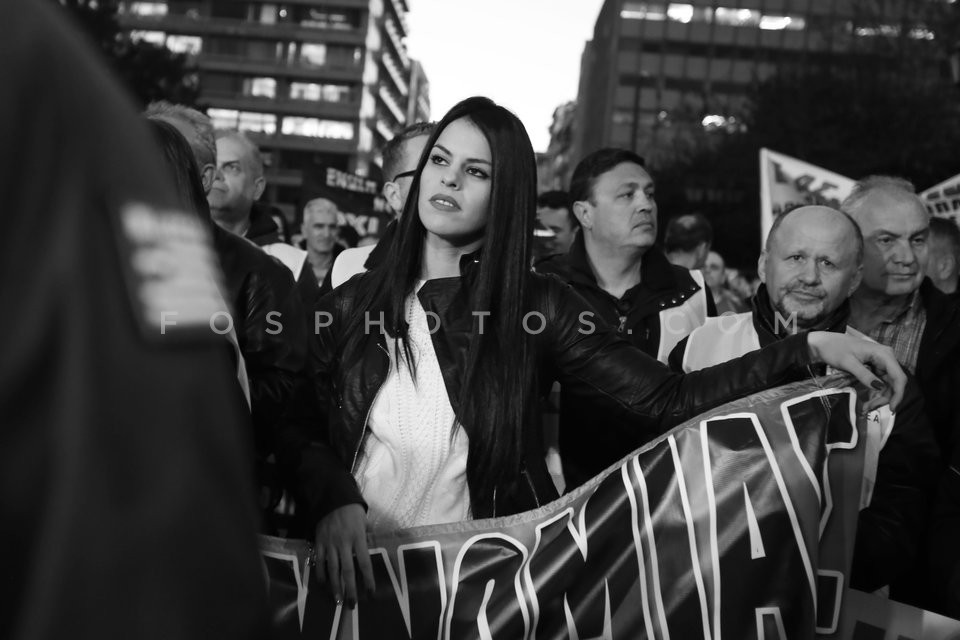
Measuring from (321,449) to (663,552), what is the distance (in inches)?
35.4

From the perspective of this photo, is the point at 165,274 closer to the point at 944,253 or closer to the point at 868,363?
the point at 868,363

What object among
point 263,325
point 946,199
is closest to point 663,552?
point 263,325

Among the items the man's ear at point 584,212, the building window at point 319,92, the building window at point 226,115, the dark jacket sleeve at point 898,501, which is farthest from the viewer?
the building window at point 319,92

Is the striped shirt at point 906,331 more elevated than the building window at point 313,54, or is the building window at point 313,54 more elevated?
the building window at point 313,54

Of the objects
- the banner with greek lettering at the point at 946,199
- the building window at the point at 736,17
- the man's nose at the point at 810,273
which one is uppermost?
the building window at the point at 736,17

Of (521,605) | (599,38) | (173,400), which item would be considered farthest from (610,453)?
(599,38)

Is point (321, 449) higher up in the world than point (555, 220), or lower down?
lower down

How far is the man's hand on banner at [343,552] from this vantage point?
2.40 m

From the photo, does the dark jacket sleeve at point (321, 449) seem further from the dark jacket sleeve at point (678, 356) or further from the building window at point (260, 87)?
the building window at point (260, 87)

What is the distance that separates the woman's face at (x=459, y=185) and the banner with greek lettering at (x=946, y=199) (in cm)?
576

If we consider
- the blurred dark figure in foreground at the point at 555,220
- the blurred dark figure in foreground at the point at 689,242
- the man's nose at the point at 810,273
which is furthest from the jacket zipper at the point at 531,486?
the blurred dark figure in foreground at the point at 689,242

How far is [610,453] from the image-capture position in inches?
129

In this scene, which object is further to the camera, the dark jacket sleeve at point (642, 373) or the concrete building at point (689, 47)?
the concrete building at point (689, 47)

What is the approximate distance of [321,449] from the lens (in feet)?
8.61
